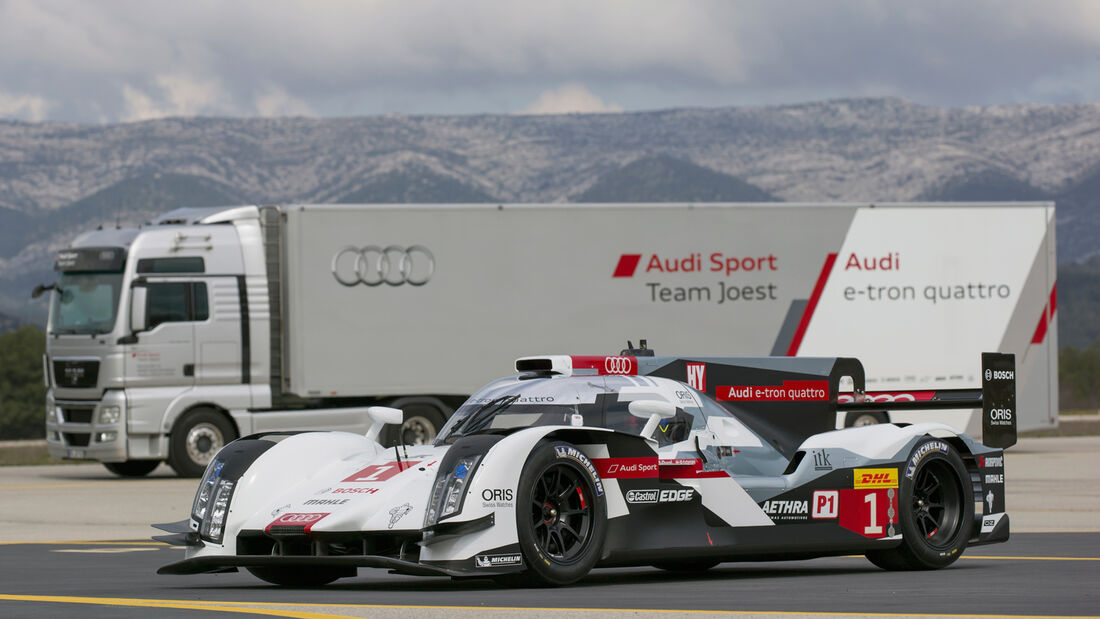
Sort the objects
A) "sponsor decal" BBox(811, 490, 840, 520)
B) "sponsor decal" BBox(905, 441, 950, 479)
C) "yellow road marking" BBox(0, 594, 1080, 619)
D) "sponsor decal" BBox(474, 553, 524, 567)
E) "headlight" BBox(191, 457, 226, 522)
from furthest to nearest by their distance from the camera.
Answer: "sponsor decal" BBox(905, 441, 950, 479), "sponsor decal" BBox(811, 490, 840, 520), "headlight" BBox(191, 457, 226, 522), "sponsor decal" BBox(474, 553, 524, 567), "yellow road marking" BBox(0, 594, 1080, 619)

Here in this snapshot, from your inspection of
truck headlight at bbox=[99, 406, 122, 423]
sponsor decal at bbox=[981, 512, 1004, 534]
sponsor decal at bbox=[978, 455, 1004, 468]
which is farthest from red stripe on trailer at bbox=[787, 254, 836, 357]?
sponsor decal at bbox=[981, 512, 1004, 534]

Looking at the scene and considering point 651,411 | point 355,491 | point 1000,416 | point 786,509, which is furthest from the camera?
point 1000,416

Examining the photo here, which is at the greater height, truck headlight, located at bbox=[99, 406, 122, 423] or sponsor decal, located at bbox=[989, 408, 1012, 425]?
sponsor decal, located at bbox=[989, 408, 1012, 425]

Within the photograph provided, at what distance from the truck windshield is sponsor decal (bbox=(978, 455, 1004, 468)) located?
599 inches

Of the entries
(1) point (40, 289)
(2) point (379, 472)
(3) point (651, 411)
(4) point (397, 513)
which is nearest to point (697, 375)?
(3) point (651, 411)

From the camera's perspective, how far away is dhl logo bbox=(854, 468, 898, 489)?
1049cm

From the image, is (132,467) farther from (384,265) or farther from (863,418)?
(863,418)

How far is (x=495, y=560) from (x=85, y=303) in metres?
16.4

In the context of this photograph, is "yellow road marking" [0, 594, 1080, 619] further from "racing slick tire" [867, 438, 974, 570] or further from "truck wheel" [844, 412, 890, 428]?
"truck wheel" [844, 412, 890, 428]

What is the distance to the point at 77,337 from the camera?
2373 cm

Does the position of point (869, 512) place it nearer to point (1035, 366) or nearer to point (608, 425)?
point (608, 425)

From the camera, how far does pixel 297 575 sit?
9.94 m

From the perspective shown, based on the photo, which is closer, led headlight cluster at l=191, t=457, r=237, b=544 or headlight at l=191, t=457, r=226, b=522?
led headlight cluster at l=191, t=457, r=237, b=544

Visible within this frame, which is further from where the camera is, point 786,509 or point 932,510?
point 932,510
